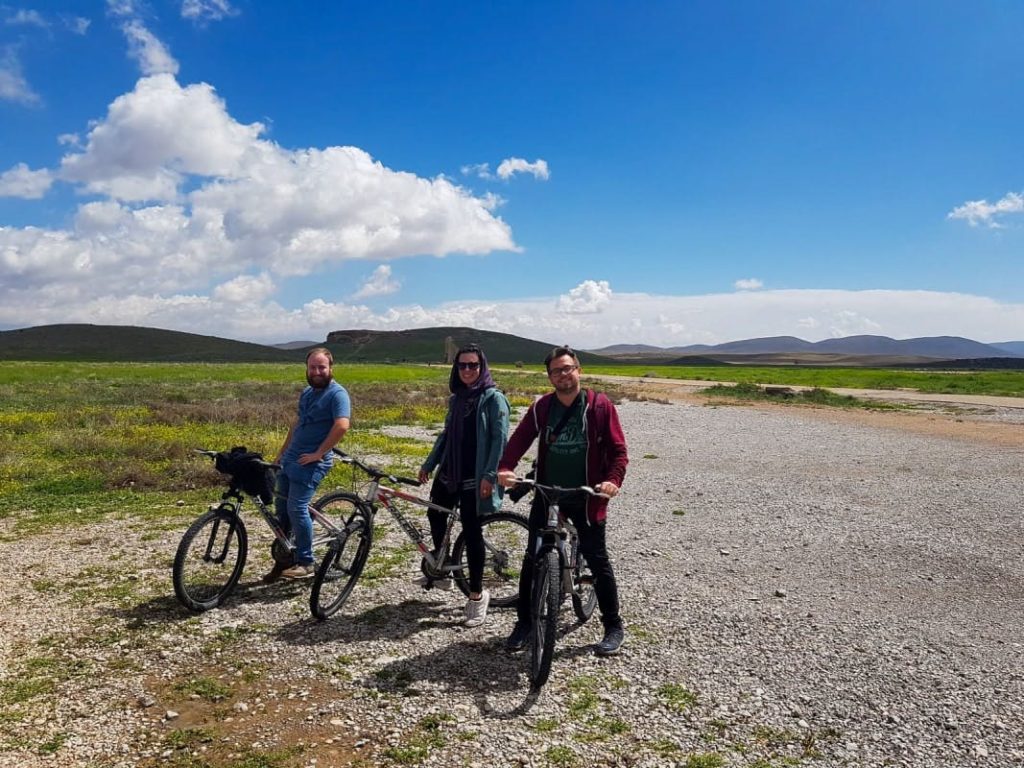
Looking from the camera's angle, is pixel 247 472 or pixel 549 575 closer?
pixel 549 575

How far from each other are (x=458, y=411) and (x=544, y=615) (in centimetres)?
202

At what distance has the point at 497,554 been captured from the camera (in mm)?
7129

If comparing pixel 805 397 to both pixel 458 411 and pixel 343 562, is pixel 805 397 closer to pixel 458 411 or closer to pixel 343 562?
pixel 458 411

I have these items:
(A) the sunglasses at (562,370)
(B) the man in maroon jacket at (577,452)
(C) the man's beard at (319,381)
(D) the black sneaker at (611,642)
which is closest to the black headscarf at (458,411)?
(B) the man in maroon jacket at (577,452)

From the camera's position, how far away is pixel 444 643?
19.6ft

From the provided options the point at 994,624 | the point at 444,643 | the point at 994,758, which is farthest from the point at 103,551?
the point at 994,624

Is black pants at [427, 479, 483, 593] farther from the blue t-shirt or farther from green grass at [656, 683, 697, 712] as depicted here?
green grass at [656, 683, 697, 712]

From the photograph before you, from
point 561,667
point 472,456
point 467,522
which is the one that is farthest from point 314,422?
point 561,667

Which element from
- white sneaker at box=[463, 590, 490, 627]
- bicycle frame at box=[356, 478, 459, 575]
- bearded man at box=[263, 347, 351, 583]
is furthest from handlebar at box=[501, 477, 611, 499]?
bearded man at box=[263, 347, 351, 583]

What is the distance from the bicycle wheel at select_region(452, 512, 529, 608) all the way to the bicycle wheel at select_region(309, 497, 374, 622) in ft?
3.09

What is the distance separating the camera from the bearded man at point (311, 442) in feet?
21.4

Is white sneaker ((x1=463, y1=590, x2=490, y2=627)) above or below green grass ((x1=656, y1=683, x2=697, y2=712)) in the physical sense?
above

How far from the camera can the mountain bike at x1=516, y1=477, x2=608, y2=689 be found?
505 cm

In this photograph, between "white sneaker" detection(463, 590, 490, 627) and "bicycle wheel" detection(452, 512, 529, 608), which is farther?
"bicycle wheel" detection(452, 512, 529, 608)
